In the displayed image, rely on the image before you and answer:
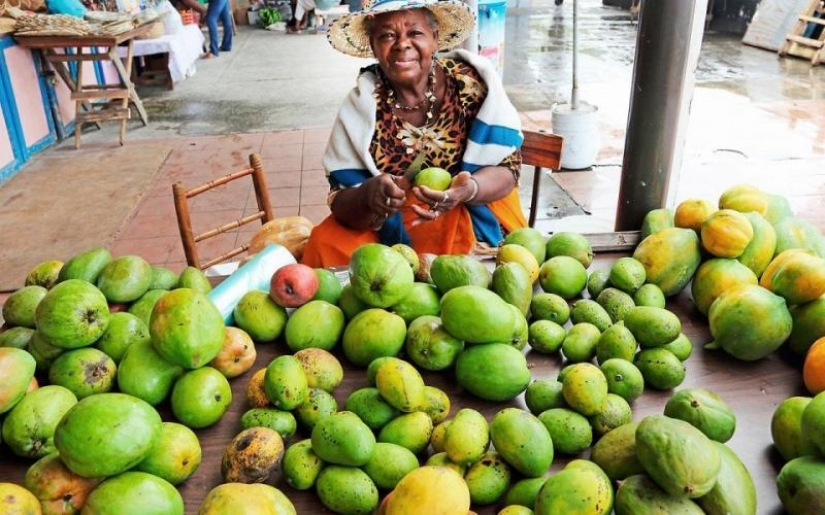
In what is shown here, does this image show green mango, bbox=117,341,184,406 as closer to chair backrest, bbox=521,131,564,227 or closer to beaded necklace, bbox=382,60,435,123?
beaded necklace, bbox=382,60,435,123

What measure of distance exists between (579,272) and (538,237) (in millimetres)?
204

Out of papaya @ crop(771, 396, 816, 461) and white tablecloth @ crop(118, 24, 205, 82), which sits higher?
papaya @ crop(771, 396, 816, 461)

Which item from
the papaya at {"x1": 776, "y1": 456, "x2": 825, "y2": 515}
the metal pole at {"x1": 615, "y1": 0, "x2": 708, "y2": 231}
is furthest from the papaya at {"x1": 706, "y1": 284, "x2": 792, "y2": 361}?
the metal pole at {"x1": 615, "y1": 0, "x2": 708, "y2": 231}

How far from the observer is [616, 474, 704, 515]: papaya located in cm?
97

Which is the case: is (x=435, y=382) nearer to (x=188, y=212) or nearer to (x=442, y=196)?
(x=442, y=196)

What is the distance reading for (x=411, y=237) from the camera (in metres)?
2.58

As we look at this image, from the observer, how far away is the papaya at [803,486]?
101cm

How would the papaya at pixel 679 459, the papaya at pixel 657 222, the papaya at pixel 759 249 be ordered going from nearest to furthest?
the papaya at pixel 679 459
the papaya at pixel 759 249
the papaya at pixel 657 222

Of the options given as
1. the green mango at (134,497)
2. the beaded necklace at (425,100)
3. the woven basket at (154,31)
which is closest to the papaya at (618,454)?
the green mango at (134,497)

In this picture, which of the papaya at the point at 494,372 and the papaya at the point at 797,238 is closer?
the papaya at the point at 494,372

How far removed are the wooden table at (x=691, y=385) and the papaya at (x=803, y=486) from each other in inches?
2.3

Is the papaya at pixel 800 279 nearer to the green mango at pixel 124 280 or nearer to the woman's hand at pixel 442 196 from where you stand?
the woman's hand at pixel 442 196

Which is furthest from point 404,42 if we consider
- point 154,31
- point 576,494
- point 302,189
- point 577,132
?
point 154,31

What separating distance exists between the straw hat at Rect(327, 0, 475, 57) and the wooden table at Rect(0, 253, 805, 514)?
4.59ft
